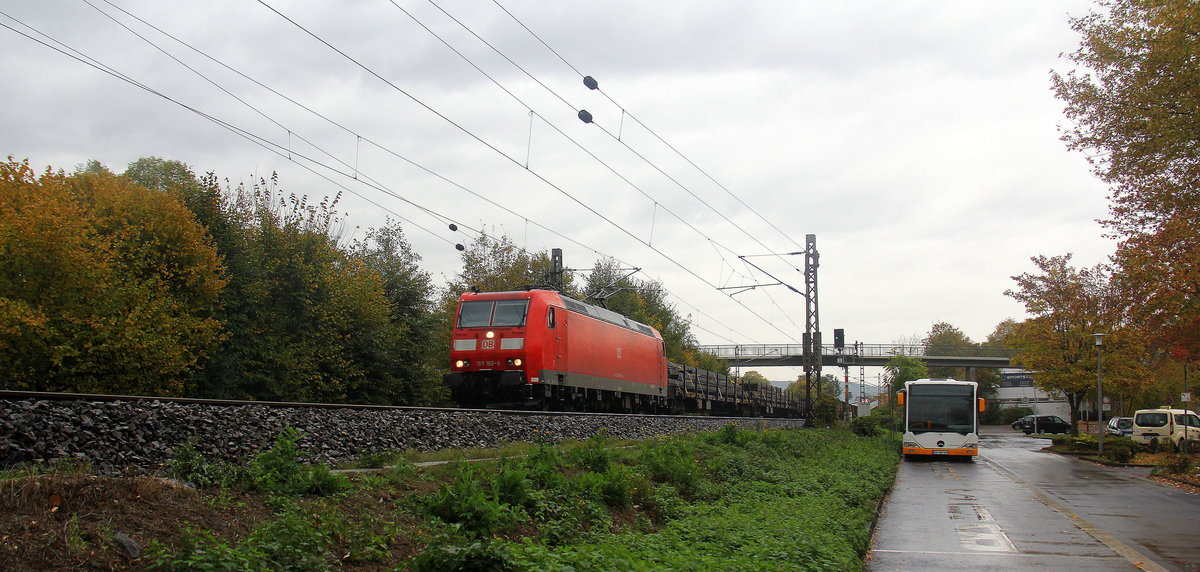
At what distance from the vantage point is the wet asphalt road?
10102 mm

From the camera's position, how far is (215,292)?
1030 inches

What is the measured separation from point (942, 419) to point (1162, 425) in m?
14.6

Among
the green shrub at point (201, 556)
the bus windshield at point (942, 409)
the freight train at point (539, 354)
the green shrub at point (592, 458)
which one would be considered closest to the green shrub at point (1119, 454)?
the bus windshield at point (942, 409)

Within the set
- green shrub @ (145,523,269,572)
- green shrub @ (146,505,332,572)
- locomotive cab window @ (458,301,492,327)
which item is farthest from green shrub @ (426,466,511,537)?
locomotive cab window @ (458,301,492,327)

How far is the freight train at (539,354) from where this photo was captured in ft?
71.5

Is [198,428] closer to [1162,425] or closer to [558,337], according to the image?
[558,337]

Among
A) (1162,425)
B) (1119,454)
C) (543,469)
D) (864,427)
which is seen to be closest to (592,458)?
(543,469)

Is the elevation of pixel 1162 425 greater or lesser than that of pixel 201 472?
lesser

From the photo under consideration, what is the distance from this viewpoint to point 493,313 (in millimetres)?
22562

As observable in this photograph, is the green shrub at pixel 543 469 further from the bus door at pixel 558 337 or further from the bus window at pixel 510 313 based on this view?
the bus door at pixel 558 337

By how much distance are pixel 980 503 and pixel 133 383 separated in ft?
64.3

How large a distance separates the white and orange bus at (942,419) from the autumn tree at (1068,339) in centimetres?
1377

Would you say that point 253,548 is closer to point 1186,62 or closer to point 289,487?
point 289,487

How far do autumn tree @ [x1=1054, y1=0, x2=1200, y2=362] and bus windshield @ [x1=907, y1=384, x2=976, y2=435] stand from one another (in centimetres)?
756
